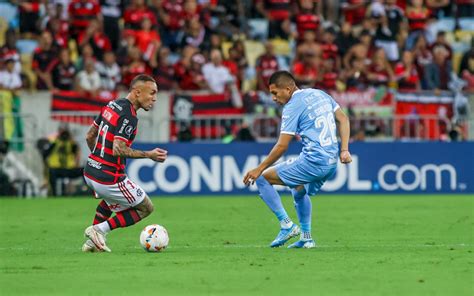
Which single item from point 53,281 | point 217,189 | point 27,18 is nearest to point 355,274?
point 53,281

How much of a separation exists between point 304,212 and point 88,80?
1341cm

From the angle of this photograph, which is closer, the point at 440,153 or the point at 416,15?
the point at 440,153

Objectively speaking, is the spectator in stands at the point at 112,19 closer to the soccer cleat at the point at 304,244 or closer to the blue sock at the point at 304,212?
the blue sock at the point at 304,212

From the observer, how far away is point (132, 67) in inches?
1024

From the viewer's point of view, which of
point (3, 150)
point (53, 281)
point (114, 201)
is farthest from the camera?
point (3, 150)

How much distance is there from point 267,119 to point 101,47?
4478 millimetres

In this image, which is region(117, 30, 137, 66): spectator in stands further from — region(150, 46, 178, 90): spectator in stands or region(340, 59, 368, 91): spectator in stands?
region(340, 59, 368, 91): spectator in stands

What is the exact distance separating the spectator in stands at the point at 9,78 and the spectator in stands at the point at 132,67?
7.80 feet

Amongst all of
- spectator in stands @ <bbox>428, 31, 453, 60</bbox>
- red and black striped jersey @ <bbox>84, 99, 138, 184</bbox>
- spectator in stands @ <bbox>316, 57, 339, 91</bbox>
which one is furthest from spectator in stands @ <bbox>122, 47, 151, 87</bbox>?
red and black striped jersey @ <bbox>84, 99, 138, 184</bbox>

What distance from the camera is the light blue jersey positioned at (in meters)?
12.9

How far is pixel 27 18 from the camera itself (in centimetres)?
2769

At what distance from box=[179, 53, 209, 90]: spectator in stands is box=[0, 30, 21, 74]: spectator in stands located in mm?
3777

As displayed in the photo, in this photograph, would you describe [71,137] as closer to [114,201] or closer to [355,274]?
[114,201]

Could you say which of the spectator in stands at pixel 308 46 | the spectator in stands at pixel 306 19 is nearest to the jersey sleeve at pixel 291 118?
the spectator in stands at pixel 308 46
